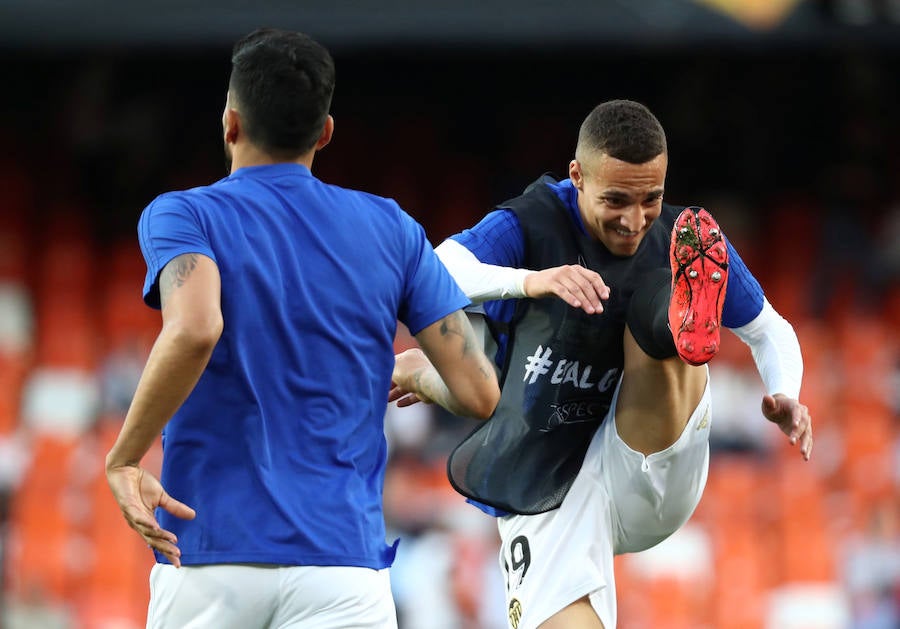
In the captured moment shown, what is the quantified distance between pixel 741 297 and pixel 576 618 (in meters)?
1.00

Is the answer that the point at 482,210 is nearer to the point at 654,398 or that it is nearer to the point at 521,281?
the point at 654,398

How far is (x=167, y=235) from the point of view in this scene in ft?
9.25

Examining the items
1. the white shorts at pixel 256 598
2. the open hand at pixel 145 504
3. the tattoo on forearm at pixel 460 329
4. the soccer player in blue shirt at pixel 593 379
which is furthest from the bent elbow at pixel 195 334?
the soccer player in blue shirt at pixel 593 379

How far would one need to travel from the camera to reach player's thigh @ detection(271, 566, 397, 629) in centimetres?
285

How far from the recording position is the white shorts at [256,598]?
2.83 meters

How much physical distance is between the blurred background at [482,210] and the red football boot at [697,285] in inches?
167

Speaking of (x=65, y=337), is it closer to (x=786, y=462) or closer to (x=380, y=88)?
(x=380, y=88)

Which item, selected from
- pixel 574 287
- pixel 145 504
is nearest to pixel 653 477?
pixel 574 287

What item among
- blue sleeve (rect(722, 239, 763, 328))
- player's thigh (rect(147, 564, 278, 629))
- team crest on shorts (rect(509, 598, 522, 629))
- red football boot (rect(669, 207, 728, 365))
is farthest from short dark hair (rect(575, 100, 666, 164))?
player's thigh (rect(147, 564, 278, 629))

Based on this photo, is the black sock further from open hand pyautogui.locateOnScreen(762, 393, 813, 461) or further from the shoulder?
the shoulder

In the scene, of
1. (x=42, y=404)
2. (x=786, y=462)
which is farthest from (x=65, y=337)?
(x=786, y=462)

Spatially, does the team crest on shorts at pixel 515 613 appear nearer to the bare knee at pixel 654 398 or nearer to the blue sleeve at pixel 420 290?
the bare knee at pixel 654 398

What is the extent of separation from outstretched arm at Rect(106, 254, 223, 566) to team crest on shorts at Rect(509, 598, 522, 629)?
5.31ft

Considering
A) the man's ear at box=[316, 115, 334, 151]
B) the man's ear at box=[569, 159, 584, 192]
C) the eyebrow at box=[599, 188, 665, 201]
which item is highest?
the man's ear at box=[569, 159, 584, 192]
